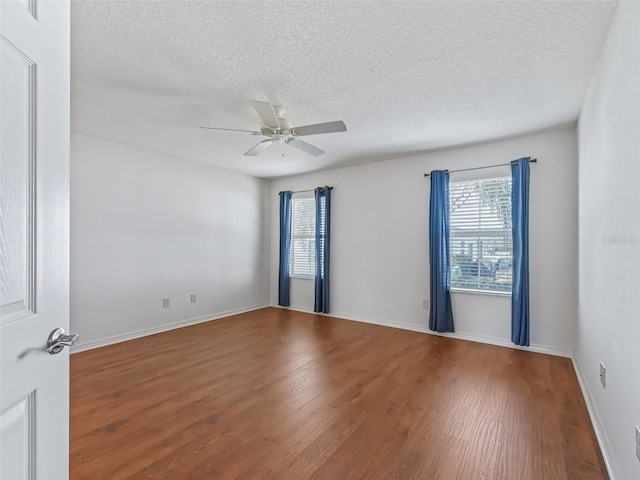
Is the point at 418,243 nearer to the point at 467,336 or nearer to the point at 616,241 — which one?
the point at 467,336

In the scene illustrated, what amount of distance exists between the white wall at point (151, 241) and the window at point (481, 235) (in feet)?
11.7

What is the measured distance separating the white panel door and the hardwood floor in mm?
1103

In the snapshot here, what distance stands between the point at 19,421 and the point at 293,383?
7.26 ft

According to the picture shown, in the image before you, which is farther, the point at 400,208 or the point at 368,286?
the point at 368,286

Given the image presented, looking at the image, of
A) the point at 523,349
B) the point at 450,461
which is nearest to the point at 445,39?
the point at 450,461

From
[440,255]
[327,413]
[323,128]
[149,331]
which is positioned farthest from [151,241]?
[440,255]

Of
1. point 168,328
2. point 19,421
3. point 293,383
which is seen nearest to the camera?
point 19,421

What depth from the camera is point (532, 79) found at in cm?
242

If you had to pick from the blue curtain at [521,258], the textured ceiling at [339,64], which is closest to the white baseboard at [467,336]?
the blue curtain at [521,258]

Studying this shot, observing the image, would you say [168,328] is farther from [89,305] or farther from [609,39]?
[609,39]

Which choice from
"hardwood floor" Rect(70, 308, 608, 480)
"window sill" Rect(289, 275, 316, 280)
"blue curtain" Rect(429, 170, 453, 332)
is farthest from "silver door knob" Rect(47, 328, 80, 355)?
"window sill" Rect(289, 275, 316, 280)

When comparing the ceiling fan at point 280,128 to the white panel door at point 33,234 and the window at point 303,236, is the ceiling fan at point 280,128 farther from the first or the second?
the window at point 303,236

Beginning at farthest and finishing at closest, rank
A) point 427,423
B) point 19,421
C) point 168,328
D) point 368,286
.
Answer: point 368,286 < point 168,328 < point 427,423 < point 19,421

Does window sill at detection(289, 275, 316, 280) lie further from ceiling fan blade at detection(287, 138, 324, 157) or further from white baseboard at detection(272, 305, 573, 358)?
ceiling fan blade at detection(287, 138, 324, 157)
